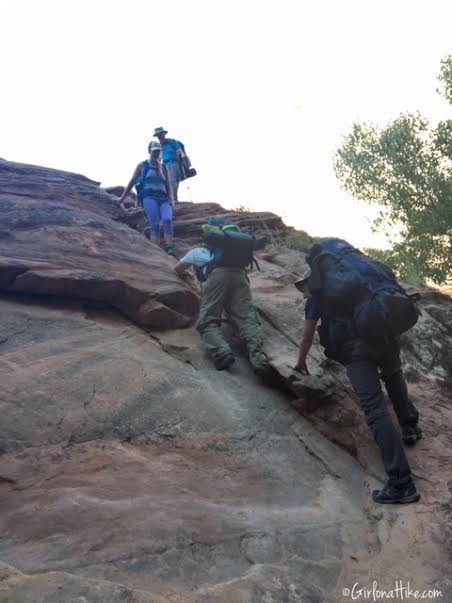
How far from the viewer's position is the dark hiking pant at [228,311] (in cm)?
826

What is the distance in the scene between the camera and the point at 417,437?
7.30m

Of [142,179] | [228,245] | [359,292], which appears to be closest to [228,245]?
[228,245]

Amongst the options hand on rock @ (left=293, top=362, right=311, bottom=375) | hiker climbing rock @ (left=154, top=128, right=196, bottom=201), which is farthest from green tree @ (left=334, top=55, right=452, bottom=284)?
hand on rock @ (left=293, top=362, right=311, bottom=375)

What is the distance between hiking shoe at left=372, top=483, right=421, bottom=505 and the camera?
600 centimetres

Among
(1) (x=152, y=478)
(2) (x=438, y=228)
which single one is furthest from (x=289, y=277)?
(2) (x=438, y=228)

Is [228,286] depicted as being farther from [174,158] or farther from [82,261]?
[174,158]

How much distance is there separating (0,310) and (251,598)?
17.8 ft

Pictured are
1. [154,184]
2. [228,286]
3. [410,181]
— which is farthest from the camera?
[410,181]

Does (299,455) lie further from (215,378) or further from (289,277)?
(289,277)

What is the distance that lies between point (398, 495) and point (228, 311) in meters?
4.13

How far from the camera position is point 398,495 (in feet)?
19.7

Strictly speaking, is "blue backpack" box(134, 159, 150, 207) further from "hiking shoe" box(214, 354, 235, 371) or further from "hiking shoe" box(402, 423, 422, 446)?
"hiking shoe" box(402, 423, 422, 446)

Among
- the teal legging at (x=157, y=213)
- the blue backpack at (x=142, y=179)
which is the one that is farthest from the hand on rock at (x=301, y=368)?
the blue backpack at (x=142, y=179)

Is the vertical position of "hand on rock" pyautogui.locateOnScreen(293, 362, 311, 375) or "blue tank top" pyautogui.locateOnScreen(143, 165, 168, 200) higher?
"blue tank top" pyautogui.locateOnScreen(143, 165, 168, 200)
